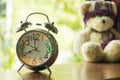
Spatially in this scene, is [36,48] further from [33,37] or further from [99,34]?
[99,34]

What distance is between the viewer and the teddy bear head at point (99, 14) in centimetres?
137

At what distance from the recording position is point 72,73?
1074 millimetres

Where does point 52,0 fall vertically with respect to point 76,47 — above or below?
above

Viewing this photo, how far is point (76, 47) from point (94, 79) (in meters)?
0.45

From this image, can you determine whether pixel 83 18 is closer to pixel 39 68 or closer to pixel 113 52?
pixel 113 52

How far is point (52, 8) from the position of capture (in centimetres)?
181

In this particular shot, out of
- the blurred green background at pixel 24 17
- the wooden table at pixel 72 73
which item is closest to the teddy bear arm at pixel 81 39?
the wooden table at pixel 72 73

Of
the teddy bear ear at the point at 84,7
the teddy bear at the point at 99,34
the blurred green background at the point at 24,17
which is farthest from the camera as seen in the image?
the blurred green background at the point at 24,17

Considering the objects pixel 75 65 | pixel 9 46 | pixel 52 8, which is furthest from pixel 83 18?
pixel 9 46

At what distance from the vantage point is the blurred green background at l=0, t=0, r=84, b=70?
69.9 inches

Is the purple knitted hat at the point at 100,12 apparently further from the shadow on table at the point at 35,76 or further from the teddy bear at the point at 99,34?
the shadow on table at the point at 35,76

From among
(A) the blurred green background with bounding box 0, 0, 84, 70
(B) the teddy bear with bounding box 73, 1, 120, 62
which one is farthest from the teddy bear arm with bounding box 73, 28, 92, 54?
(A) the blurred green background with bounding box 0, 0, 84, 70

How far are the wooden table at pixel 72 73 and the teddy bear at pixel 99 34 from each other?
83 mm

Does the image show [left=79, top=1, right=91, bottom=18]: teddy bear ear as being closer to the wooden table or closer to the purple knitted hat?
the purple knitted hat
